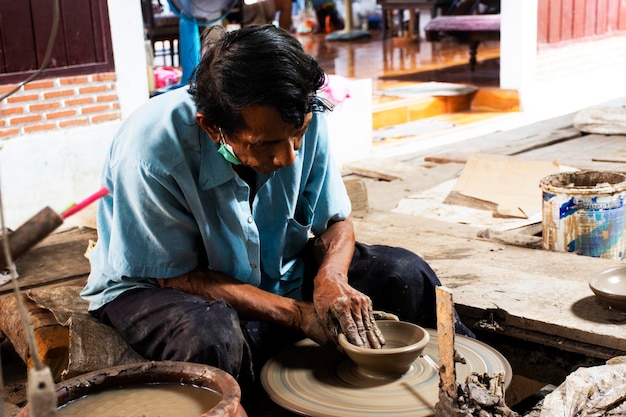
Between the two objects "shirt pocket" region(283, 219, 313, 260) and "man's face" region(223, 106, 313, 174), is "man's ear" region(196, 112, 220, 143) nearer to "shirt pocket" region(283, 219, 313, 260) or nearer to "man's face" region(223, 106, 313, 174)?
"man's face" region(223, 106, 313, 174)

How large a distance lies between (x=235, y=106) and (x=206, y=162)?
300 mm

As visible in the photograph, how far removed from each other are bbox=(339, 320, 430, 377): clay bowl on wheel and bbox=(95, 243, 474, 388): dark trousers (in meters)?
0.29

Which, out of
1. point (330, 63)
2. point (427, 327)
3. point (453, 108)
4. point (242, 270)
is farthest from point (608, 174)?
point (330, 63)

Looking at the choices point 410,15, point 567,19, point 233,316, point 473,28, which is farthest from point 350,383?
point 410,15

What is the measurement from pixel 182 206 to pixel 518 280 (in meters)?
1.43

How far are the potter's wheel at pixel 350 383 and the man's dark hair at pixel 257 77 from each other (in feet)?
2.48

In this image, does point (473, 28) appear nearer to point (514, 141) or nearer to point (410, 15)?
point (514, 141)

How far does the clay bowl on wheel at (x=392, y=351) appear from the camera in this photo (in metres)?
2.23

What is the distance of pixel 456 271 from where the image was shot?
3291mm

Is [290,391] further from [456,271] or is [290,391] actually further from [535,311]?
[456,271]

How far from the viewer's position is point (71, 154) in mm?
5164

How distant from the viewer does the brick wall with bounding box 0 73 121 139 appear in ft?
16.1

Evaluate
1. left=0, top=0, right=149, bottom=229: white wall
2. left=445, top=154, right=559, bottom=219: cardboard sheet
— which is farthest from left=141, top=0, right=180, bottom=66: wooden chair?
left=445, top=154, right=559, bottom=219: cardboard sheet

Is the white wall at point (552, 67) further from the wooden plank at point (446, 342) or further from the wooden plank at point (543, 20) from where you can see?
the wooden plank at point (446, 342)
